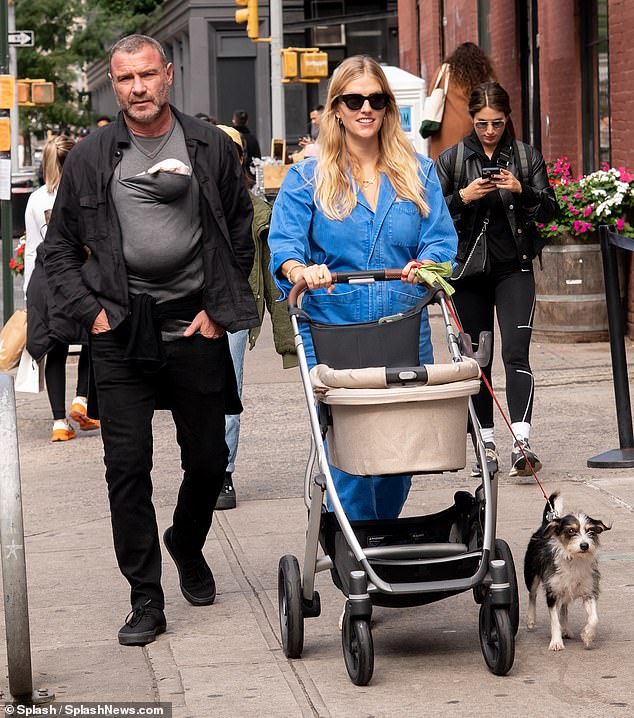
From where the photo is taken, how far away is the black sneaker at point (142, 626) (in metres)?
A: 5.48

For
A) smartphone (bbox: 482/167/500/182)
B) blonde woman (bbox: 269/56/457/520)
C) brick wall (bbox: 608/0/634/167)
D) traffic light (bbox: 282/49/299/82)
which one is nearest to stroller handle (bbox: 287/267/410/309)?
blonde woman (bbox: 269/56/457/520)

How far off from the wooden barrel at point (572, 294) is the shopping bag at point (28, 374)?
4.45m

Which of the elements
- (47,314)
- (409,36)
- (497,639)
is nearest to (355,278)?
(497,639)

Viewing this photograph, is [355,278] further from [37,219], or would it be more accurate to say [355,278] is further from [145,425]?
[37,219]

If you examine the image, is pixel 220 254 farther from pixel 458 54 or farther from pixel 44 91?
pixel 44 91

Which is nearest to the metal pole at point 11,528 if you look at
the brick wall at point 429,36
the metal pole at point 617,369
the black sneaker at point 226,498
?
the black sneaker at point 226,498

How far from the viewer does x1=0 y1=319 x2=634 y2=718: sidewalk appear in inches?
188

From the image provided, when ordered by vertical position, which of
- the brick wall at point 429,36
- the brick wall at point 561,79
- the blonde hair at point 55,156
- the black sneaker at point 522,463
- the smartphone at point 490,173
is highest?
the brick wall at point 429,36

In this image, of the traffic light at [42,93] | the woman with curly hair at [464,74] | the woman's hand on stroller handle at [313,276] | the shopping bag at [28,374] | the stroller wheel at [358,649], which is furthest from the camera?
the traffic light at [42,93]

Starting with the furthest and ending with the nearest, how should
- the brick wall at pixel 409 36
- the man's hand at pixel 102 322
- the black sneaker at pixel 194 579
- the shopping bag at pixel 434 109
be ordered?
the brick wall at pixel 409 36 < the shopping bag at pixel 434 109 < the black sneaker at pixel 194 579 < the man's hand at pixel 102 322

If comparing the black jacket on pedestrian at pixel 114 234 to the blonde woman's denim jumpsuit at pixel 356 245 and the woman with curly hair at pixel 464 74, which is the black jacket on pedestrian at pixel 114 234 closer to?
the blonde woman's denim jumpsuit at pixel 356 245

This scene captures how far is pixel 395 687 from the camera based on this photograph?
484 cm

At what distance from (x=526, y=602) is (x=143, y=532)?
1545mm

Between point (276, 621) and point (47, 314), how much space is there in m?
4.53
